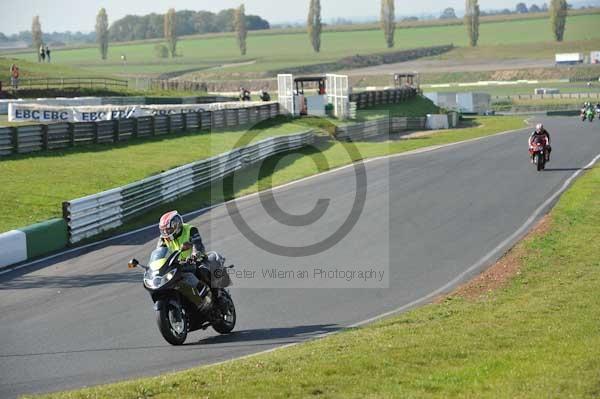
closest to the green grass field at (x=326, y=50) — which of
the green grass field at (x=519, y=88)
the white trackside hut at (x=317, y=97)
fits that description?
the green grass field at (x=519, y=88)

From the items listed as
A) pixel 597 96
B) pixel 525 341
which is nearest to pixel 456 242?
pixel 525 341

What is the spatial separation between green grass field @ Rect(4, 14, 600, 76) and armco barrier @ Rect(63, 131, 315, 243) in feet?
380

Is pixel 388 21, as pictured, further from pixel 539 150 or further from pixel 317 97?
pixel 539 150

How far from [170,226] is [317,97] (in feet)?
152

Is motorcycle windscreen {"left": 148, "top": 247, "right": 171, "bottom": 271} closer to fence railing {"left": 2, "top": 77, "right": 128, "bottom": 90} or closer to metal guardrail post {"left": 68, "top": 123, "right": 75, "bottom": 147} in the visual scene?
metal guardrail post {"left": 68, "top": 123, "right": 75, "bottom": 147}

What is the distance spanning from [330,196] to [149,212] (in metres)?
5.38

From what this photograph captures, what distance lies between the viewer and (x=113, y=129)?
38.0m

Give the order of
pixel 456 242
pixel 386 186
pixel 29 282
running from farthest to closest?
1. pixel 386 186
2. pixel 456 242
3. pixel 29 282

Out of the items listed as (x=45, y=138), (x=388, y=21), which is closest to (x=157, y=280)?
(x=45, y=138)

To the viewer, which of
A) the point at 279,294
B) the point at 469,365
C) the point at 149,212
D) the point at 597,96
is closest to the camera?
the point at 469,365

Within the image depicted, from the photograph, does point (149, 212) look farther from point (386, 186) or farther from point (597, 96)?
point (597, 96)

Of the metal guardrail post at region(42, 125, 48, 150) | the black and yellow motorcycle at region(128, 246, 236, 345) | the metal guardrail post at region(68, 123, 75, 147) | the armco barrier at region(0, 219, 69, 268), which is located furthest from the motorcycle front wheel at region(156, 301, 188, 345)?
the metal guardrail post at region(68, 123, 75, 147)

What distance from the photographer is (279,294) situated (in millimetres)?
15688

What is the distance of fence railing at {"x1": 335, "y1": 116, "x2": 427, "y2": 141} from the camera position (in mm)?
49469
